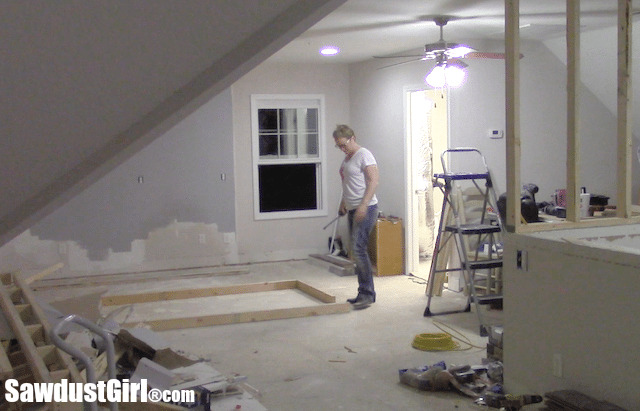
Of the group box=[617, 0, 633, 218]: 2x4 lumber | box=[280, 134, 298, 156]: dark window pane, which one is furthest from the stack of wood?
box=[280, 134, 298, 156]: dark window pane

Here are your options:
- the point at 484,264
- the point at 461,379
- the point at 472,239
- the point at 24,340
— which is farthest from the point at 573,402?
the point at 472,239

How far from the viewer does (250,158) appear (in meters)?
8.45

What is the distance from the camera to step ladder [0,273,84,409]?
3312 mm

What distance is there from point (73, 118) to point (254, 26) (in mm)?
786

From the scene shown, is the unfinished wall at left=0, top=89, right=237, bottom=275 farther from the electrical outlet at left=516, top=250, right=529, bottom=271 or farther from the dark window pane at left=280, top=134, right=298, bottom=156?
the electrical outlet at left=516, top=250, right=529, bottom=271

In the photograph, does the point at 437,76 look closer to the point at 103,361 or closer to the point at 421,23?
the point at 421,23

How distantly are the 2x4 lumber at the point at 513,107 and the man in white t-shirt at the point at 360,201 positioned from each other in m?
2.41

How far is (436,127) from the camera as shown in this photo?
832 cm

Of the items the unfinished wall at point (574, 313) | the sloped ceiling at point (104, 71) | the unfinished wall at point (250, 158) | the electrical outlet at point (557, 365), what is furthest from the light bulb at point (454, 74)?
the sloped ceiling at point (104, 71)

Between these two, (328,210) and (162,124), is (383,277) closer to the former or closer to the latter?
(328,210)

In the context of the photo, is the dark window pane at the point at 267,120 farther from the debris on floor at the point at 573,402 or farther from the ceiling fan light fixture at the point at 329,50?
the debris on floor at the point at 573,402

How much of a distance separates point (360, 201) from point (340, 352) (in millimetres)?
1775

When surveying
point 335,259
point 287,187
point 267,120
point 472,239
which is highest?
point 267,120

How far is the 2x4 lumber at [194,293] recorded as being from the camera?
6328mm
